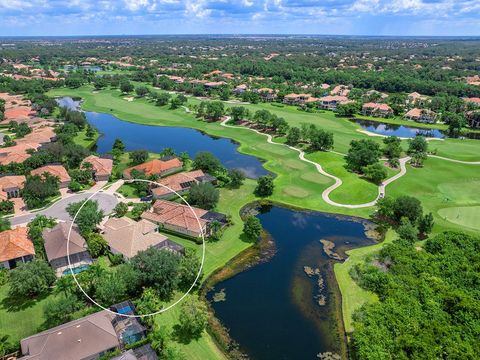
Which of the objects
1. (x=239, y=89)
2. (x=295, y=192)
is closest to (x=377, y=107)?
(x=239, y=89)

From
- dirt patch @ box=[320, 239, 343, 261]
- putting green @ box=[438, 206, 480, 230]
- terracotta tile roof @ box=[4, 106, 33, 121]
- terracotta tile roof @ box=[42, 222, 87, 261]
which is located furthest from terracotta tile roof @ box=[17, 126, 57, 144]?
putting green @ box=[438, 206, 480, 230]

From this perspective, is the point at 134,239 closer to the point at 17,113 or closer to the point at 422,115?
the point at 17,113

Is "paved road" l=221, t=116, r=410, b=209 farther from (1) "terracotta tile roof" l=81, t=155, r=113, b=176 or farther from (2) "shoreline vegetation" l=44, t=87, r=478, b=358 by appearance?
(1) "terracotta tile roof" l=81, t=155, r=113, b=176

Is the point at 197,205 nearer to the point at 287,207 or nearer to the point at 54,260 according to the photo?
the point at 287,207

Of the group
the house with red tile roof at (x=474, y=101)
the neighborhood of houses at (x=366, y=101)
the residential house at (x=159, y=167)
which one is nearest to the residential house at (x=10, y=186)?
the residential house at (x=159, y=167)

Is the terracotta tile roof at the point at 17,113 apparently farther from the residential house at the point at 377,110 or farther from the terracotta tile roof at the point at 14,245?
the residential house at the point at 377,110

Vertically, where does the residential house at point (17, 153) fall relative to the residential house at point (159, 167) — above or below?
above

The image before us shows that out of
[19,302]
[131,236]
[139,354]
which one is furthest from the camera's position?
[131,236]
